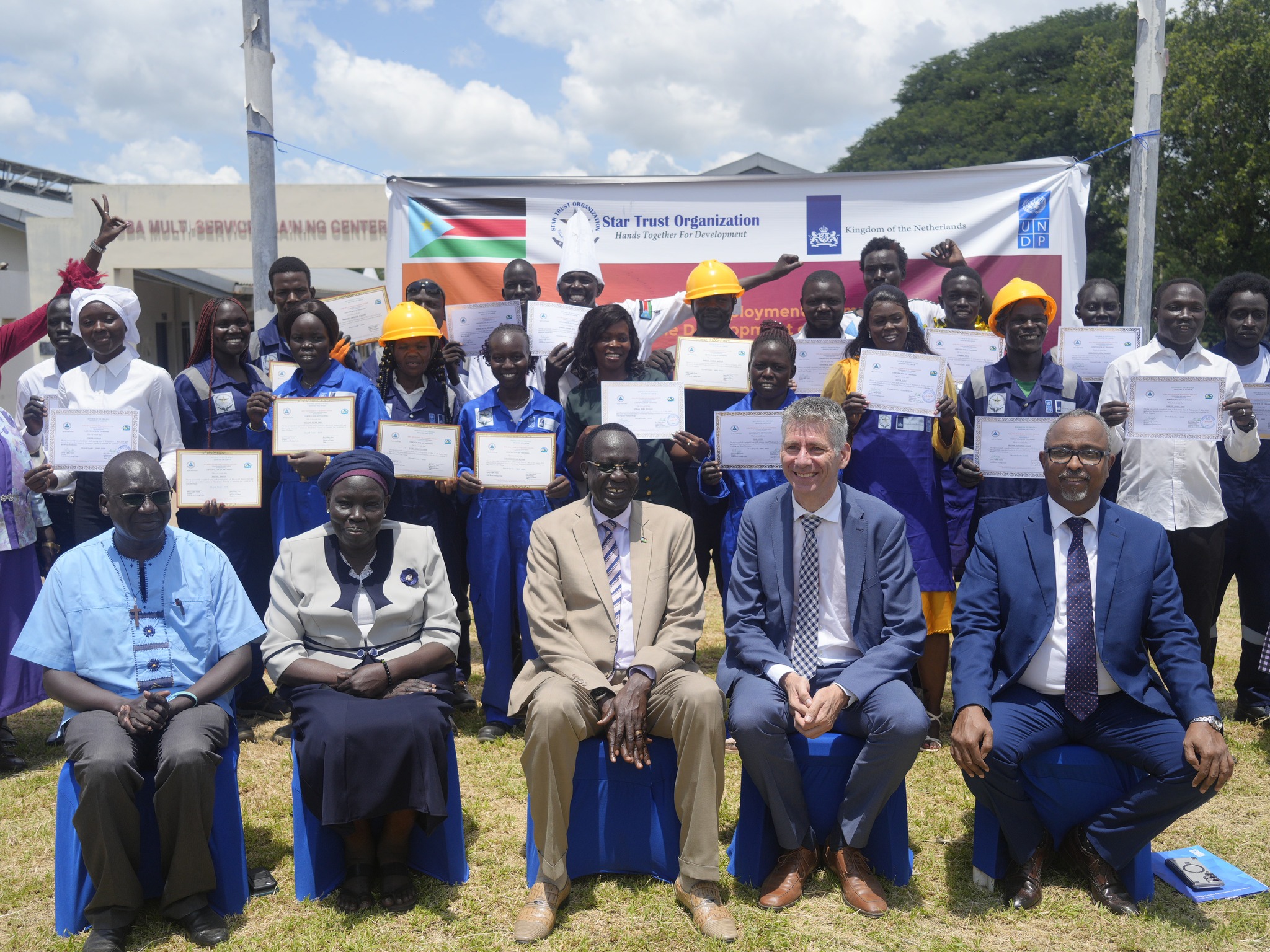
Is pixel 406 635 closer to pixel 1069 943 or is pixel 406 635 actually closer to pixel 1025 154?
pixel 1069 943

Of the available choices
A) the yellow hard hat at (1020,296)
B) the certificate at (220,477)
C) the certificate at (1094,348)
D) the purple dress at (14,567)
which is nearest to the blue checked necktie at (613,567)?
the certificate at (220,477)

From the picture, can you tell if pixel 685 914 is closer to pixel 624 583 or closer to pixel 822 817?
pixel 822 817

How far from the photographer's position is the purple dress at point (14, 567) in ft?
18.9

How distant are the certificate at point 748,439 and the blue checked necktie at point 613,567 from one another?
1.23 metres

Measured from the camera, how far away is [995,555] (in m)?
4.38

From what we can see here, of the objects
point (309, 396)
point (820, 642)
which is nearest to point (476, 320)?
point (309, 396)

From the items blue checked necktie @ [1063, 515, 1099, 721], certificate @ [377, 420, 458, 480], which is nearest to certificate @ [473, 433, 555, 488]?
certificate @ [377, 420, 458, 480]

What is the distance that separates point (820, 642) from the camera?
449 cm

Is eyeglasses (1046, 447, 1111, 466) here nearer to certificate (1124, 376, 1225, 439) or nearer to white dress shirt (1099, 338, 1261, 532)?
certificate (1124, 376, 1225, 439)

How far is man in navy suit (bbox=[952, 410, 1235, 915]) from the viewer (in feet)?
13.3

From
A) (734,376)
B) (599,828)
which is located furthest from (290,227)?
(599,828)

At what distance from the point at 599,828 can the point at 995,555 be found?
2.06 m

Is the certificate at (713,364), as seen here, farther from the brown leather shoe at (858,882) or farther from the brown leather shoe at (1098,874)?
the brown leather shoe at (1098,874)

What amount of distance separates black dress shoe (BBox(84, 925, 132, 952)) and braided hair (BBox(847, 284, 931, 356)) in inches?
177
